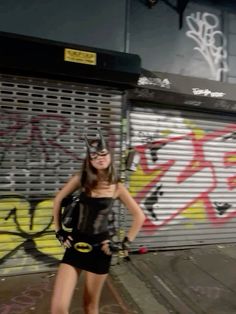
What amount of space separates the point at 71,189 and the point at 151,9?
4139 mm

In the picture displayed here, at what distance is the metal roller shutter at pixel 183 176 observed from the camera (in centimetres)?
590

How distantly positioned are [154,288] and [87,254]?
206 centimetres

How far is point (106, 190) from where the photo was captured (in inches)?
121

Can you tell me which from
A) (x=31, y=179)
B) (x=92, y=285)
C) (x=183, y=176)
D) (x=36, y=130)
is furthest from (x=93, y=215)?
(x=183, y=176)

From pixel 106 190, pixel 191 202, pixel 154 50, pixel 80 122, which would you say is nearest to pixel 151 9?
pixel 154 50

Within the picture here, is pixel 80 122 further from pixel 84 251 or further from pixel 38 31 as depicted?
pixel 84 251

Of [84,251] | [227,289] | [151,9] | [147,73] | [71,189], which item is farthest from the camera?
[151,9]

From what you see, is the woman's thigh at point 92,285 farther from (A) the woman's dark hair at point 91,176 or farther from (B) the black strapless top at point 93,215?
(A) the woman's dark hair at point 91,176

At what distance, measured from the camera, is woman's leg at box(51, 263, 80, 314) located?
9.06 feet

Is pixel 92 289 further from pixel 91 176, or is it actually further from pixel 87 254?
pixel 91 176

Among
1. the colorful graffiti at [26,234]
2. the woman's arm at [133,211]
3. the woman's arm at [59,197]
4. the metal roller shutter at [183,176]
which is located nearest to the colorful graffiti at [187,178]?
the metal roller shutter at [183,176]

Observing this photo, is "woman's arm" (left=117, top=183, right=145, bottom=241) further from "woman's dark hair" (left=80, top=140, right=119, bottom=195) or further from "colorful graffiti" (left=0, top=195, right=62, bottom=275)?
"colorful graffiti" (left=0, top=195, right=62, bottom=275)

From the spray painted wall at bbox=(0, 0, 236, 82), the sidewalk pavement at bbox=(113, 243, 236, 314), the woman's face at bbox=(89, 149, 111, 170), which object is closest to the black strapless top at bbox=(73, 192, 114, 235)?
the woman's face at bbox=(89, 149, 111, 170)

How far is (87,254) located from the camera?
296cm
